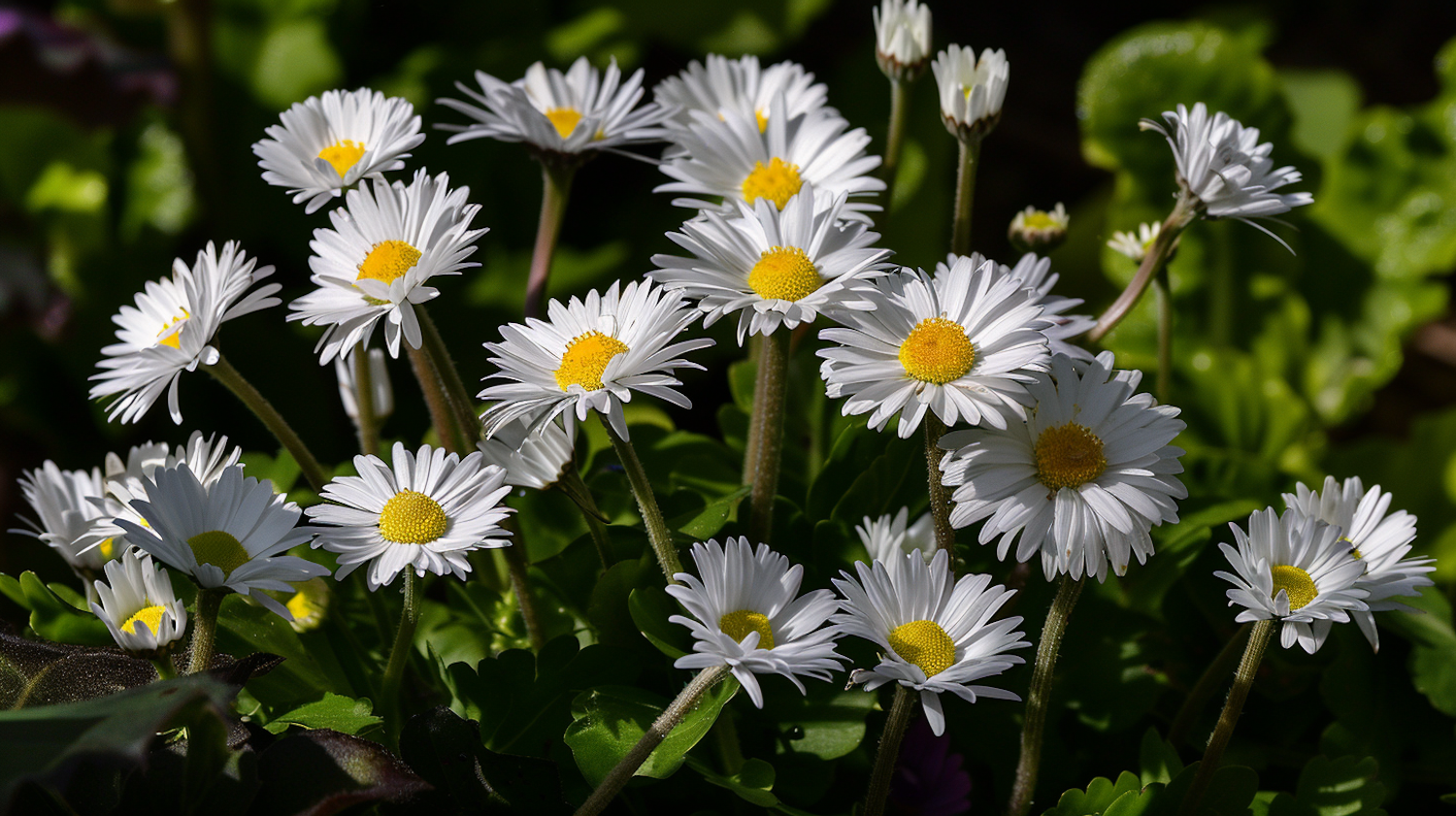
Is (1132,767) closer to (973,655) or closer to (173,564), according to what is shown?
(973,655)

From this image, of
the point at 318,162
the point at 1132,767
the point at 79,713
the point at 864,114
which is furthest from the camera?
the point at 864,114

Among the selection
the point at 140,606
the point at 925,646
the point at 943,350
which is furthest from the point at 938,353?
the point at 140,606

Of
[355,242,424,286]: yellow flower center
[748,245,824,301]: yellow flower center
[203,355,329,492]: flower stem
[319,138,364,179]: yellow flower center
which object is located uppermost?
[319,138,364,179]: yellow flower center

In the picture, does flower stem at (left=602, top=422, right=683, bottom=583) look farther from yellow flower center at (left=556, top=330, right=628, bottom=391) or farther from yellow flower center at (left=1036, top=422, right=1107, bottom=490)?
yellow flower center at (left=1036, top=422, right=1107, bottom=490)

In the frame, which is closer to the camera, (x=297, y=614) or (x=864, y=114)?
(x=297, y=614)

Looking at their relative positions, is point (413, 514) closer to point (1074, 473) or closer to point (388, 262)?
point (388, 262)

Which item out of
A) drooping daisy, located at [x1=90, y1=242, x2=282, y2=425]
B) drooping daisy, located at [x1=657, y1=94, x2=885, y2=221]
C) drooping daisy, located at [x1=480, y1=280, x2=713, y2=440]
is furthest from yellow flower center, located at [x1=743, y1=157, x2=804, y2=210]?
drooping daisy, located at [x1=90, y1=242, x2=282, y2=425]

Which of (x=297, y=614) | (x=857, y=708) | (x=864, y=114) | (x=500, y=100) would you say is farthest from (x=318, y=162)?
(x=864, y=114)
